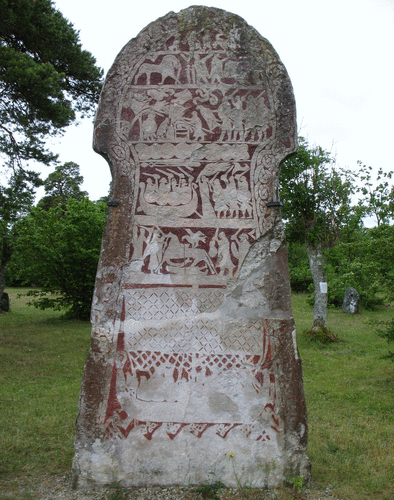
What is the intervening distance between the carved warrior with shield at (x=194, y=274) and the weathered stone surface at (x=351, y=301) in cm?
1265

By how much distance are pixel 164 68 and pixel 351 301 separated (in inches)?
521

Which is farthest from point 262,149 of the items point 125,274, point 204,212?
point 125,274

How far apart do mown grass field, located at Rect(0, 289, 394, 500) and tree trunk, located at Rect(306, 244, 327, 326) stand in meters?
0.67

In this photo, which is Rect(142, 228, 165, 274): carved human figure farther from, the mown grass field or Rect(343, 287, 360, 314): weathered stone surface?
Rect(343, 287, 360, 314): weathered stone surface

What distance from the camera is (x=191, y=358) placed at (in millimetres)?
3160

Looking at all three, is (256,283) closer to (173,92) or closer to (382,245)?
(173,92)

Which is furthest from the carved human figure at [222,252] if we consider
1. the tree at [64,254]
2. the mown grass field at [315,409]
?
the tree at [64,254]

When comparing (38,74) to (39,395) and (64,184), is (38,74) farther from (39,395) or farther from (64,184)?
(64,184)

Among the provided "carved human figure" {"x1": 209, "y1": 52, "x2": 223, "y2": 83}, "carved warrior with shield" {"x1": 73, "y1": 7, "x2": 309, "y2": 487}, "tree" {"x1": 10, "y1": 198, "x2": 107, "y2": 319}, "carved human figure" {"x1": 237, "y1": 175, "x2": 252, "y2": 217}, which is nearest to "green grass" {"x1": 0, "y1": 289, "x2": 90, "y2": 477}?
"carved warrior with shield" {"x1": 73, "y1": 7, "x2": 309, "y2": 487}

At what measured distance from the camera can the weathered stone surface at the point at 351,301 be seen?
14891 mm

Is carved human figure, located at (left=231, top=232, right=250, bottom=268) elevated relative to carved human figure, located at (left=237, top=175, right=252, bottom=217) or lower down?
lower down

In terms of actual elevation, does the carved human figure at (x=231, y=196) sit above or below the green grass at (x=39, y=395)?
above

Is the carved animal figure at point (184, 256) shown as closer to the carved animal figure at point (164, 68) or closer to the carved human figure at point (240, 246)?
the carved human figure at point (240, 246)

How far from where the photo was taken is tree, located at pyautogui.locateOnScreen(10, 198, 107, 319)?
11.6 m
